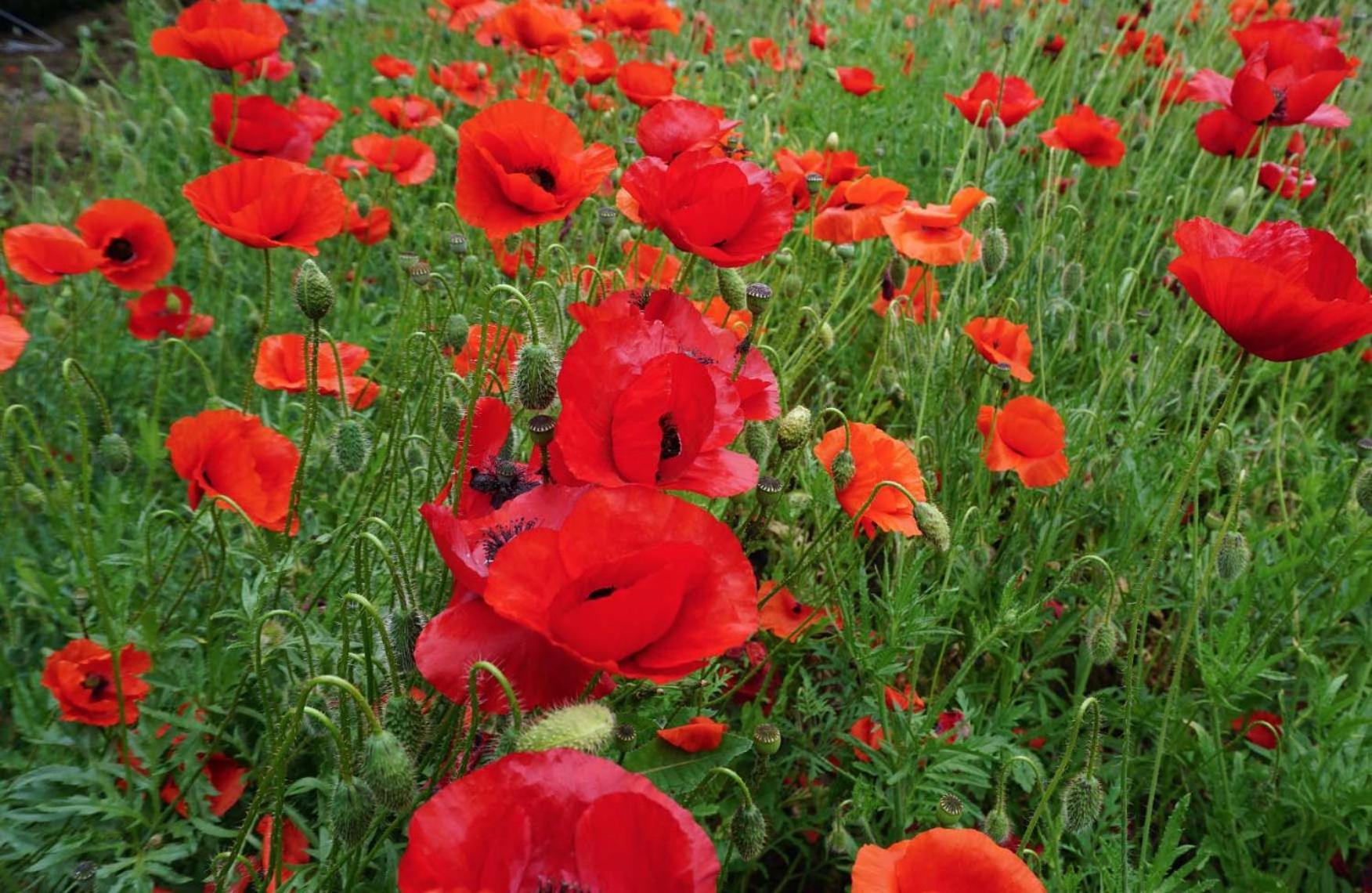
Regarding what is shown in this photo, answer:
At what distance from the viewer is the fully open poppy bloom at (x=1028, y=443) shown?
1939mm

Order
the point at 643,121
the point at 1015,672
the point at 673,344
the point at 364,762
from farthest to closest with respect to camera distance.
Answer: the point at 1015,672 < the point at 643,121 < the point at 673,344 < the point at 364,762

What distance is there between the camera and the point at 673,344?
108 centimetres

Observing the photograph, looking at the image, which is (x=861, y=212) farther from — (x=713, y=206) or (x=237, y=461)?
(x=237, y=461)

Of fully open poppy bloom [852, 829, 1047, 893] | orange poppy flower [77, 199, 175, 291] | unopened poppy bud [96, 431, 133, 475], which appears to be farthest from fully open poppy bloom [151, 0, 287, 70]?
fully open poppy bloom [852, 829, 1047, 893]

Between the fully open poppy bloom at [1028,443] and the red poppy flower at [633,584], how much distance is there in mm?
1207

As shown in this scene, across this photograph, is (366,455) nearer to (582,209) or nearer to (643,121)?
(643,121)

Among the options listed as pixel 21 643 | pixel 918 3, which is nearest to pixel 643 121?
pixel 21 643

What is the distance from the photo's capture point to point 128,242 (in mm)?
2203

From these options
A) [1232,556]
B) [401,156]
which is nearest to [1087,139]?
[1232,556]

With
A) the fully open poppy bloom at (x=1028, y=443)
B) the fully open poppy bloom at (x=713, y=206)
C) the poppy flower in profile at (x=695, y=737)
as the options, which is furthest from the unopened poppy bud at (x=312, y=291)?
the fully open poppy bloom at (x=1028, y=443)

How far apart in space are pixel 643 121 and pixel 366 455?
2.47 feet

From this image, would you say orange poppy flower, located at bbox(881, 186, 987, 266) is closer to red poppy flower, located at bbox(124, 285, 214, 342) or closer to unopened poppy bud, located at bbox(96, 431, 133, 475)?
unopened poppy bud, located at bbox(96, 431, 133, 475)

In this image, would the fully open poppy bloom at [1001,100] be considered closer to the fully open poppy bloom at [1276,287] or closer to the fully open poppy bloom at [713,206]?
the fully open poppy bloom at [1276,287]

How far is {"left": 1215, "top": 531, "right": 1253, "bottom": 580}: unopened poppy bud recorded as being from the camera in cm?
175
